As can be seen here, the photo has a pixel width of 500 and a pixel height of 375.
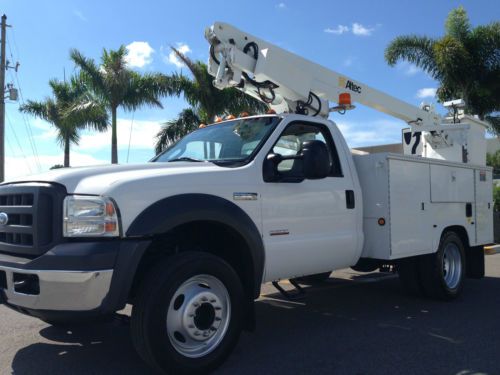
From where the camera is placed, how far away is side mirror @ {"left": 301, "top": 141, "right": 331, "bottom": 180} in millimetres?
4445

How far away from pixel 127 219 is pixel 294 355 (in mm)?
1985

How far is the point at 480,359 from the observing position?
14.4 ft

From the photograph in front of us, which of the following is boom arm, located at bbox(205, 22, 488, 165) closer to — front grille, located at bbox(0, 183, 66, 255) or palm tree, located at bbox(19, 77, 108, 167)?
front grille, located at bbox(0, 183, 66, 255)

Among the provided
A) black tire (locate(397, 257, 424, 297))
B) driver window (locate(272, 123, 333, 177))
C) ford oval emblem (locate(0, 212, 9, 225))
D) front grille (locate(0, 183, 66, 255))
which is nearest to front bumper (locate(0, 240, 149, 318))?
front grille (locate(0, 183, 66, 255))

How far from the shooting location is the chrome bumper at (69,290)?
3393 mm

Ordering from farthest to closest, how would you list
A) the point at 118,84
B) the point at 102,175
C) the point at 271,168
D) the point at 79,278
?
the point at 118,84 → the point at 271,168 → the point at 102,175 → the point at 79,278

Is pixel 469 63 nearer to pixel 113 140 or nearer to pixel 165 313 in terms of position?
pixel 113 140

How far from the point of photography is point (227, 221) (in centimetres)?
410

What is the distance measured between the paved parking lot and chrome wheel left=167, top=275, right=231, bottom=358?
1.04 ft

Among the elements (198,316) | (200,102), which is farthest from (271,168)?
Result: (200,102)

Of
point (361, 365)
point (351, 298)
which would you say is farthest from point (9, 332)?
point (351, 298)

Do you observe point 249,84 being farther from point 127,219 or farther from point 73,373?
point 73,373

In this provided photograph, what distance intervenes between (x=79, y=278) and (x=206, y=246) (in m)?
1.29

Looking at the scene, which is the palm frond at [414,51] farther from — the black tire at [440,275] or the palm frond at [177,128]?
the black tire at [440,275]
